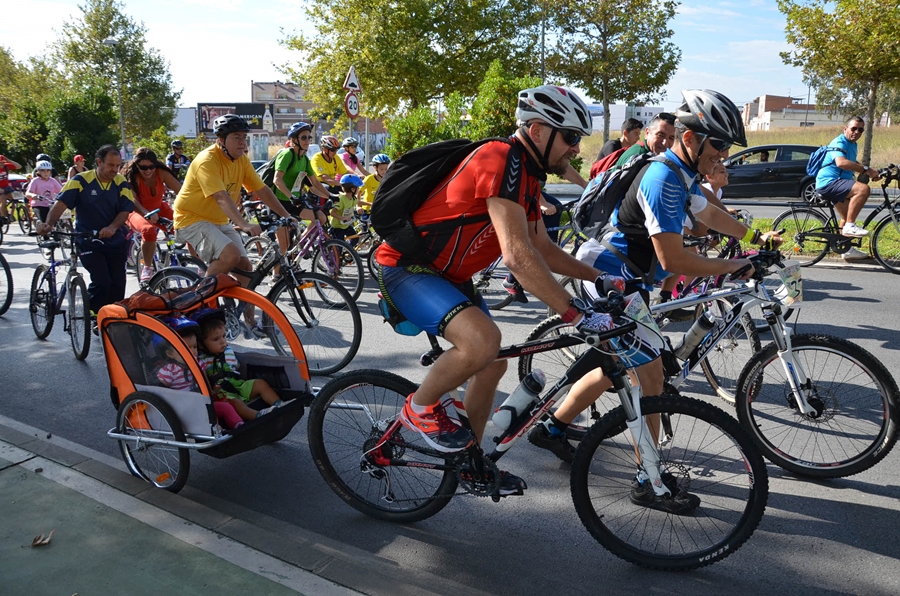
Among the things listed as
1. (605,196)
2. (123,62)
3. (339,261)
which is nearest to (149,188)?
(339,261)

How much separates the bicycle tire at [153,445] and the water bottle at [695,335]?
2.85 metres

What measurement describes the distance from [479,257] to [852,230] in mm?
8428

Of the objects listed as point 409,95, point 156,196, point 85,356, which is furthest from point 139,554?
point 409,95

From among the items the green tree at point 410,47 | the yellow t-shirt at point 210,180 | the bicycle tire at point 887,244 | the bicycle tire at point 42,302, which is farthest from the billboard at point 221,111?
the yellow t-shirt at point 210,180

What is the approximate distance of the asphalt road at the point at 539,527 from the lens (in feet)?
10.4

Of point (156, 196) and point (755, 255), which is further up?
point (156, 196)

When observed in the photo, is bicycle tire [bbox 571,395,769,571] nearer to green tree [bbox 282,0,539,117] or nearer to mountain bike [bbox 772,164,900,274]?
mountain bike [bbox 772,164,900,274]

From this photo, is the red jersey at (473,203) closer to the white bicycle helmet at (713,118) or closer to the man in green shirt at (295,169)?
the white bicycle helmet at (713,118)

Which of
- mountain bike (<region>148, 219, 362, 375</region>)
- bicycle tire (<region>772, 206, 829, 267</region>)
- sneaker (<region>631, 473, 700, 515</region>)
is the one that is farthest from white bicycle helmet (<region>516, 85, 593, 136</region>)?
bicycle tire (<region>772, 206, 829, 267</region>)

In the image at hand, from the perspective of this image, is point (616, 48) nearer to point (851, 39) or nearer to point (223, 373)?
point (851, 39)

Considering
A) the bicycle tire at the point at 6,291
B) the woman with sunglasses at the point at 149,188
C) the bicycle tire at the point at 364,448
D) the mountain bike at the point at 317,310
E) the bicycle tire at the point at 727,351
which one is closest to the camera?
the bicycle tire at the point at 364,448

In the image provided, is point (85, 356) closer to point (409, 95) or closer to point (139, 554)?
point (139, 554)

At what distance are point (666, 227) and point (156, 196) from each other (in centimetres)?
666

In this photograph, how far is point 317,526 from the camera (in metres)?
3.72
